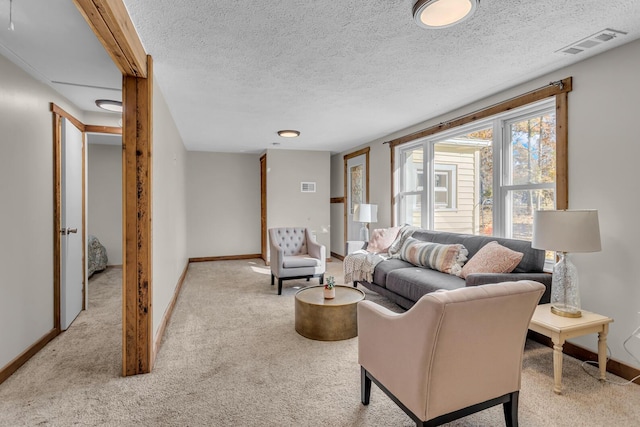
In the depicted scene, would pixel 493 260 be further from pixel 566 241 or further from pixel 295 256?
pixel 295 256

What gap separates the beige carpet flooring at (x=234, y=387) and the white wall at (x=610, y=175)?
1.71 ft

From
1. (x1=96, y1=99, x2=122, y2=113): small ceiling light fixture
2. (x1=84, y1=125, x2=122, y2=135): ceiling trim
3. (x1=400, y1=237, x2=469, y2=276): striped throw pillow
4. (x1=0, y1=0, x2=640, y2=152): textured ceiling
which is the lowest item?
(x1=400, y1=237, x2=469, y2=276): striped throw pillow

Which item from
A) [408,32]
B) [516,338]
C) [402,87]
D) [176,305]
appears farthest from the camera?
[176,305]

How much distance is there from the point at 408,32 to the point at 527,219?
231cm

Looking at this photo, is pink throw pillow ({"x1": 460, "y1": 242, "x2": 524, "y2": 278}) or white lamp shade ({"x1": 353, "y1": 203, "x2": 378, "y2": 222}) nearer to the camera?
pink throw pillow ({"x1": 460, "y1": 242, "x2": 524, "y2": 278})

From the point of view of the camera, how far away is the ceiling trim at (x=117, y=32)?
1510mm

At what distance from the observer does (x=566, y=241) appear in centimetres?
229

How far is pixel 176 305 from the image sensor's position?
13.2 ft

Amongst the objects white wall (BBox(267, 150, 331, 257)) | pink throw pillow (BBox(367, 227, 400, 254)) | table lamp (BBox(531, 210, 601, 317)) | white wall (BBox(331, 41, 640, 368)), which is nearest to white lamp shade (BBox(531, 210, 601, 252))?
table lamp (BBox(531, 210, 601, 317))

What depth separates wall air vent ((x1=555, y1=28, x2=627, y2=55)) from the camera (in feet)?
7.47

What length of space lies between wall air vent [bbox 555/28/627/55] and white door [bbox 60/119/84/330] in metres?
4.38

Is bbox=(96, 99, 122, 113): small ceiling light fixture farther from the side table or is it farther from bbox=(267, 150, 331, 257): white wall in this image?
the side table

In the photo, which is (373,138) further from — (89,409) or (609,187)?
(89,409)

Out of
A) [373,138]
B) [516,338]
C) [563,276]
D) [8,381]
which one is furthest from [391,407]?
[373,138]
